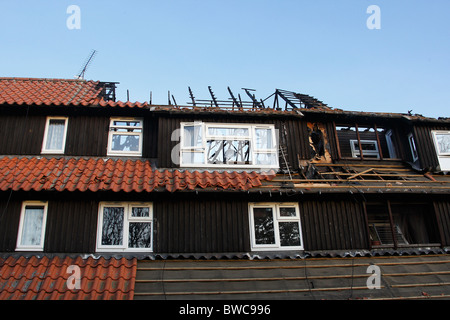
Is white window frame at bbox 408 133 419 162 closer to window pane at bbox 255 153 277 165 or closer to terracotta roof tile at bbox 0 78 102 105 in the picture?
window pane at bbox 255 153 277 165

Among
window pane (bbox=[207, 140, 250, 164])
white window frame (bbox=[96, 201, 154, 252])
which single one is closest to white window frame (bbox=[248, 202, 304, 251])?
window pane (bbox=[207, 140, 250, 164])

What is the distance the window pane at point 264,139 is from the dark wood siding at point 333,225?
9.57 feet

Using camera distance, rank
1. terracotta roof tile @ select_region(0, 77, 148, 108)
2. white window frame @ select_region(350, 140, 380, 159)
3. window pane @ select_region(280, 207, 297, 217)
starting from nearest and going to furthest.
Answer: window pane @ select_region(280, 207, 297, 217)
terracotta roof tile @ select_region(0, 77, 148, 108)
white window frame @ select_region(350, 140, 380, 159)

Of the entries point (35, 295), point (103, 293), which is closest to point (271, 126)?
point (103, 293)

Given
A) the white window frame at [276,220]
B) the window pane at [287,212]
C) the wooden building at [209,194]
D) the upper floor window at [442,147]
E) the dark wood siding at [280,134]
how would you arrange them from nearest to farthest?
the wooden building at [209,194], the white window frame at [276,220], the window pane at [287,212], the dark wood siding at [280,134], the upper floor window at [442,147]

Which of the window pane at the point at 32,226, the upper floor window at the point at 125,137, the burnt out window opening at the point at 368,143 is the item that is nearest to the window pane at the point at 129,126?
the upper floor window at the point at 125,137

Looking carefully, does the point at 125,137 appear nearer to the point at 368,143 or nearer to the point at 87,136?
the point at 87,136

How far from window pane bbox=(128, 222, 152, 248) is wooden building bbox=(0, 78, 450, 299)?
3cm

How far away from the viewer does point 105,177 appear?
500 inches

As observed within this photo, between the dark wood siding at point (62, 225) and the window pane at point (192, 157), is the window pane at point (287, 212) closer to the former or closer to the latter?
the window pane at point (192, 157)

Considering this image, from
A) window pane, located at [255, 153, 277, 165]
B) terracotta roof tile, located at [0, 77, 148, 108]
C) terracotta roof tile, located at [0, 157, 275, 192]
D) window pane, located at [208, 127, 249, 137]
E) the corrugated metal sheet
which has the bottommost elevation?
the corrugated metal sheet

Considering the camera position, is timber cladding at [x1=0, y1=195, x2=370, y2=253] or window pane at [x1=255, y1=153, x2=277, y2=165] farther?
window pane at [x1=255, y1=153, x2=277, y2=165]

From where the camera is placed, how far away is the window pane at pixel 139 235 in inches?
486

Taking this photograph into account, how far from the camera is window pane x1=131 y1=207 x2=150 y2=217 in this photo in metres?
12.7
